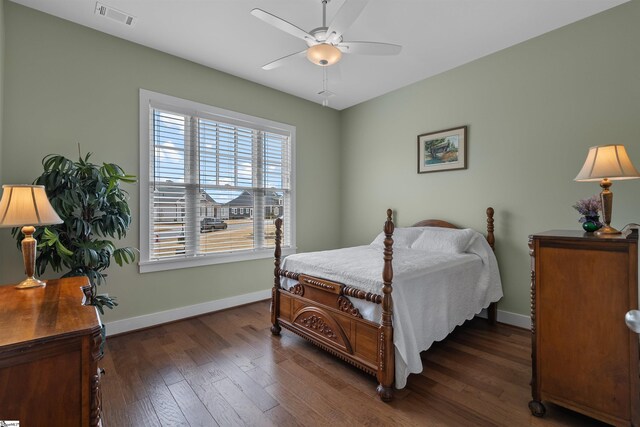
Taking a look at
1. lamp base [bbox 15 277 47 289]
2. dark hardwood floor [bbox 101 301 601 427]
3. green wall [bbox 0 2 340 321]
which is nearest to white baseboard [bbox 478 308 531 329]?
dark hardwood floor [bbox 101 301 601 427]

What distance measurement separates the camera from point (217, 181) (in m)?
3.70

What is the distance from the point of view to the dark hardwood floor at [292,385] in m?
1.82

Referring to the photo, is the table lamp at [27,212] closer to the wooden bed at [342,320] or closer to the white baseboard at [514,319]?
the wooden bed at [342,320]

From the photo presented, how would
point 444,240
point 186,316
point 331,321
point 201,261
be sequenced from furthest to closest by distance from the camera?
point 201,261
point 186,316
point 444,240
point 331,321

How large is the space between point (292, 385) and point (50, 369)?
1534mm

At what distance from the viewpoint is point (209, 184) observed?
363cm

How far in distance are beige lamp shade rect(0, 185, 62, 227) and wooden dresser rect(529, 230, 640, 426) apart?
9.43 feet

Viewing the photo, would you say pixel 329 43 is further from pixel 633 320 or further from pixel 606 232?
pixel 633 320

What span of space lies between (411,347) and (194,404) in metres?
1.50

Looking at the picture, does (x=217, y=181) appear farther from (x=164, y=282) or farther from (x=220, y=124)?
(x=164, y=282)

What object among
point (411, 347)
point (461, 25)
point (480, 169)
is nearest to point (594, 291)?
point (411, 347)

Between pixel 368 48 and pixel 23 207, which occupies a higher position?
pixel 368 48

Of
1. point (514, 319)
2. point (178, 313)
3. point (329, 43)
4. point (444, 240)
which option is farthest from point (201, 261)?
point (514, 319)

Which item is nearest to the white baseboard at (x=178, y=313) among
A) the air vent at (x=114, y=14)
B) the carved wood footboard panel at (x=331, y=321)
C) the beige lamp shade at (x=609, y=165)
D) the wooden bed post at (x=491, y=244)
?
the carved wood footboard panel at (x=331, y=321)
